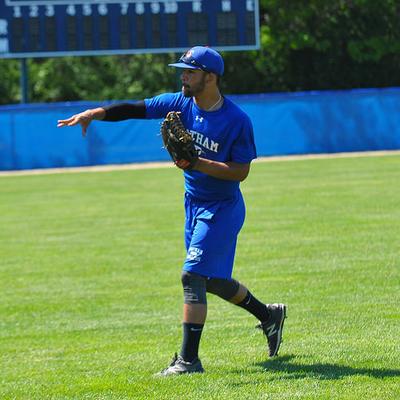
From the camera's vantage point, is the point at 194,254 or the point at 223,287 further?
the point at 223,287

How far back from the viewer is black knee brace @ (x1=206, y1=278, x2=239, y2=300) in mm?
6047

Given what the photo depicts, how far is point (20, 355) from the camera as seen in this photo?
7070mm

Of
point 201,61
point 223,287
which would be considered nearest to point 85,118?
point 201,61

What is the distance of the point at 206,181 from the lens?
5.95 m

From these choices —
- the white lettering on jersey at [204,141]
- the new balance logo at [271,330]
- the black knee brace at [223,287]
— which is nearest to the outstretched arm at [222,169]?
the white lettering on jersey at [204,141]

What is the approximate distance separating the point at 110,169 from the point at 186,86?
21221mm

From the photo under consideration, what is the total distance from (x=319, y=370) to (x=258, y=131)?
76.8 ft

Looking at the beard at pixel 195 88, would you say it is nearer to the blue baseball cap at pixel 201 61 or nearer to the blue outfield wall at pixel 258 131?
the blue baseball cap at pixel 201 61

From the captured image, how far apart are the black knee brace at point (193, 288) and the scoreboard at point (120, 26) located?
21097 millimetres

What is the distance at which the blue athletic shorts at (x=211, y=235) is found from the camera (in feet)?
19.2

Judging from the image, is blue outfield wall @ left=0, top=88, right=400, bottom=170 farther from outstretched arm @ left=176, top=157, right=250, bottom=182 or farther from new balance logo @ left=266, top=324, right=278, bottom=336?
outstretched arm @ left=176, top=157, right=250, bottom=182

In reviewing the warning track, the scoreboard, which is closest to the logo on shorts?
the warning track

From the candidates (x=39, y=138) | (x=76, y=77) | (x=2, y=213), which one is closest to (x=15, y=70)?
(x=76, y=77)

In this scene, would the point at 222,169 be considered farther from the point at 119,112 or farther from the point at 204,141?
the point at 119,112
